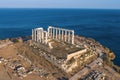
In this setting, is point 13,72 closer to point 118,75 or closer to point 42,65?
point 42,65

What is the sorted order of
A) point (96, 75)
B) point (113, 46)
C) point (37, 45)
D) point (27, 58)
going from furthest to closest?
point (113, 46), point (37, 45), point (27, 58), point (96, 75)

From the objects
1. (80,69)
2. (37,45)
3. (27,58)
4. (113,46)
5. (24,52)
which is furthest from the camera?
(113,46)

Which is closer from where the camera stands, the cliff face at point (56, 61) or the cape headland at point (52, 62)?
the cape headland at point (52, 62)

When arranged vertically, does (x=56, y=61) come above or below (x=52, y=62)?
above

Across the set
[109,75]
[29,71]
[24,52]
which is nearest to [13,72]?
[29,71]

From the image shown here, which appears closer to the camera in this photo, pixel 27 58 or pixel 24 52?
pixel 27 58

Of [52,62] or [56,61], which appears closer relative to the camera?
[56,61]

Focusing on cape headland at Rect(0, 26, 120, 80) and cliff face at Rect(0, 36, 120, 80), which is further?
cliff face at Rect(0, 36, 120, 80)

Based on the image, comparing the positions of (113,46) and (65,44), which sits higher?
(65,44)
